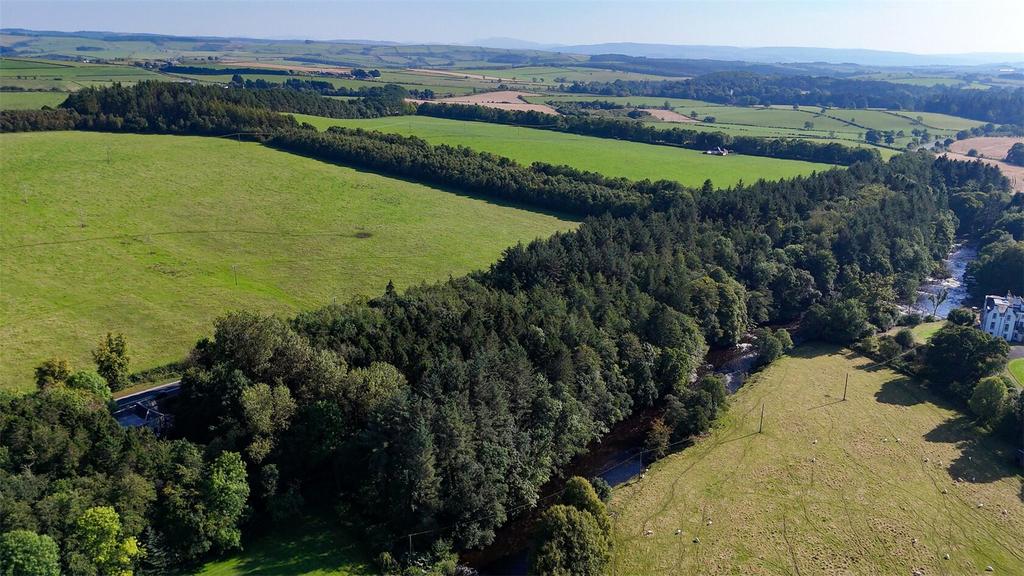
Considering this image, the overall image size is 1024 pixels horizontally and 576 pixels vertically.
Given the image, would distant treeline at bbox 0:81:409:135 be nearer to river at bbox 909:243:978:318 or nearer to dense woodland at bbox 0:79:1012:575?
dense woodland at bbox 0:79:1012:575

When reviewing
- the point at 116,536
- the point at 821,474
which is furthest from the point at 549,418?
the point at 116,536

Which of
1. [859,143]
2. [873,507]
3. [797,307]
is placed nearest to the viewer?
[873,507]

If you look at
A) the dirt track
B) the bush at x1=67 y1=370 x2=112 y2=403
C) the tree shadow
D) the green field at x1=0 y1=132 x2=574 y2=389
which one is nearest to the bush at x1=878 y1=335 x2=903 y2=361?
the tree shadow

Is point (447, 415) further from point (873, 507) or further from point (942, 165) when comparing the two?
point (942, 165)

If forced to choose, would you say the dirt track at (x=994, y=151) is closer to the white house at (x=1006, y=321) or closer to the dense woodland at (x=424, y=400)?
the white house at (x=1006, y=321)

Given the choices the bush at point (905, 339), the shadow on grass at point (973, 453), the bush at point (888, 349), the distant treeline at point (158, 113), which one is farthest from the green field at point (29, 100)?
the shadow on grass at point (973, 453)

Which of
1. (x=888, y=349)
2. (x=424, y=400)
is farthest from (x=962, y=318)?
(x=424, y=400)
